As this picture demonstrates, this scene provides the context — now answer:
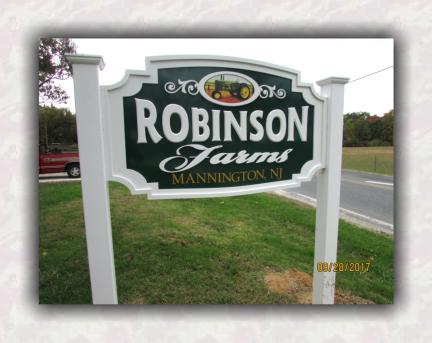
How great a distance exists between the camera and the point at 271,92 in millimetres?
1979

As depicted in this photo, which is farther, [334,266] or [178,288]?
[178,288]

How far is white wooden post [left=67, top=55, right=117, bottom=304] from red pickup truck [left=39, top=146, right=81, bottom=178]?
8.78 m

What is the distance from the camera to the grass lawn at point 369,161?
14492 millimetres

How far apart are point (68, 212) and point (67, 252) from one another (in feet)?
6.68

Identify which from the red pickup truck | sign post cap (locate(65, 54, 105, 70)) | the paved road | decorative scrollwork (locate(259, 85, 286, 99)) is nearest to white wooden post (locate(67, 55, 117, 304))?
sign post cap (locate(65, 54, 105, 70))

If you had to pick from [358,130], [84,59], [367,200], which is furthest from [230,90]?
[358,130]

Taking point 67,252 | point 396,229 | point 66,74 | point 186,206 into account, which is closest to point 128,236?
point 67,252

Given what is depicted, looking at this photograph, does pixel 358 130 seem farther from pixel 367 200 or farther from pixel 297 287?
pixel 297 287

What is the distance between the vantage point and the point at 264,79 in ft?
6.42

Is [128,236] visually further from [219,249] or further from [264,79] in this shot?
[264,79]

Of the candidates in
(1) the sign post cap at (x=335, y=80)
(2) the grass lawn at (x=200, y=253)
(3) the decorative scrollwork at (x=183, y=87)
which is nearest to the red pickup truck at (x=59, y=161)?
(2) the grass lawn at (x=200, y=253)

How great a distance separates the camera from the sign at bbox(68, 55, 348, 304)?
68.1 inches
